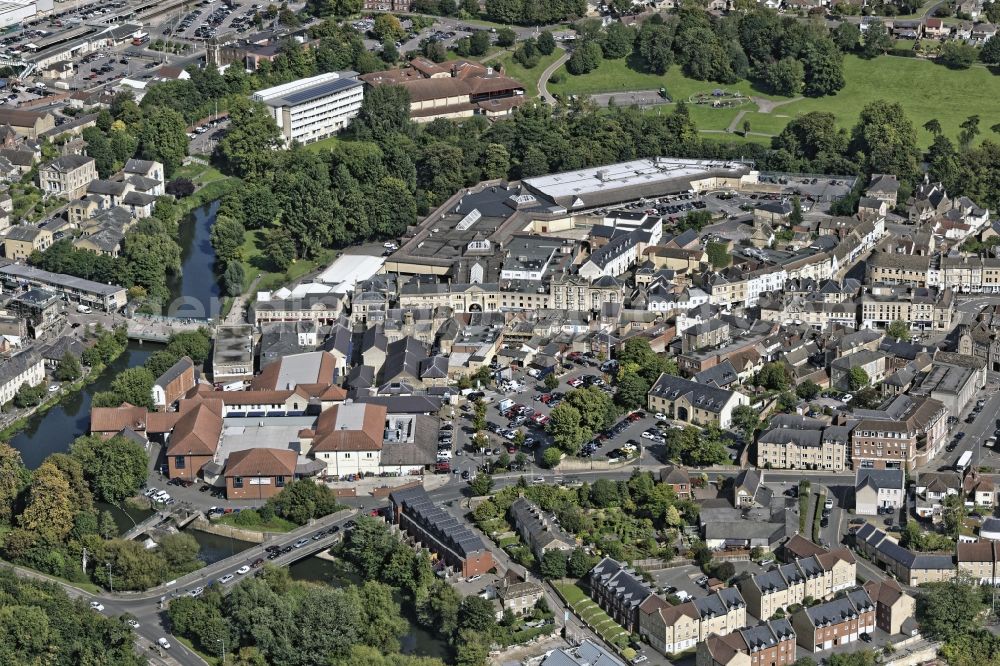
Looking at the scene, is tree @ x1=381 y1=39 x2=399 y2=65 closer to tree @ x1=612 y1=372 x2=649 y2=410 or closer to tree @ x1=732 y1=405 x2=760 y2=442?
tree @ x1=612 y1=372 x2=649 y2=410

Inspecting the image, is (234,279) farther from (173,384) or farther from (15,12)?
(15,12)

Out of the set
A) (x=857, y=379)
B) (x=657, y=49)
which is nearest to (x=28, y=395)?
(x=857, y=379)

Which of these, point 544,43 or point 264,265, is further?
point 544,43

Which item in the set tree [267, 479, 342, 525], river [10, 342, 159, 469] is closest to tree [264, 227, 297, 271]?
river [10, 342, 159, 469]

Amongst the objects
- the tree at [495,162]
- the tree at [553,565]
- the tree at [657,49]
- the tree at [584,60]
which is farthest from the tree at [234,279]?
the tree at [657,49]

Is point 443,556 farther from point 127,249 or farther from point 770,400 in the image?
point 127,249

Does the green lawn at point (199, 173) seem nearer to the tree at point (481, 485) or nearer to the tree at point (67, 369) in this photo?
the tree at point (67, 369)
